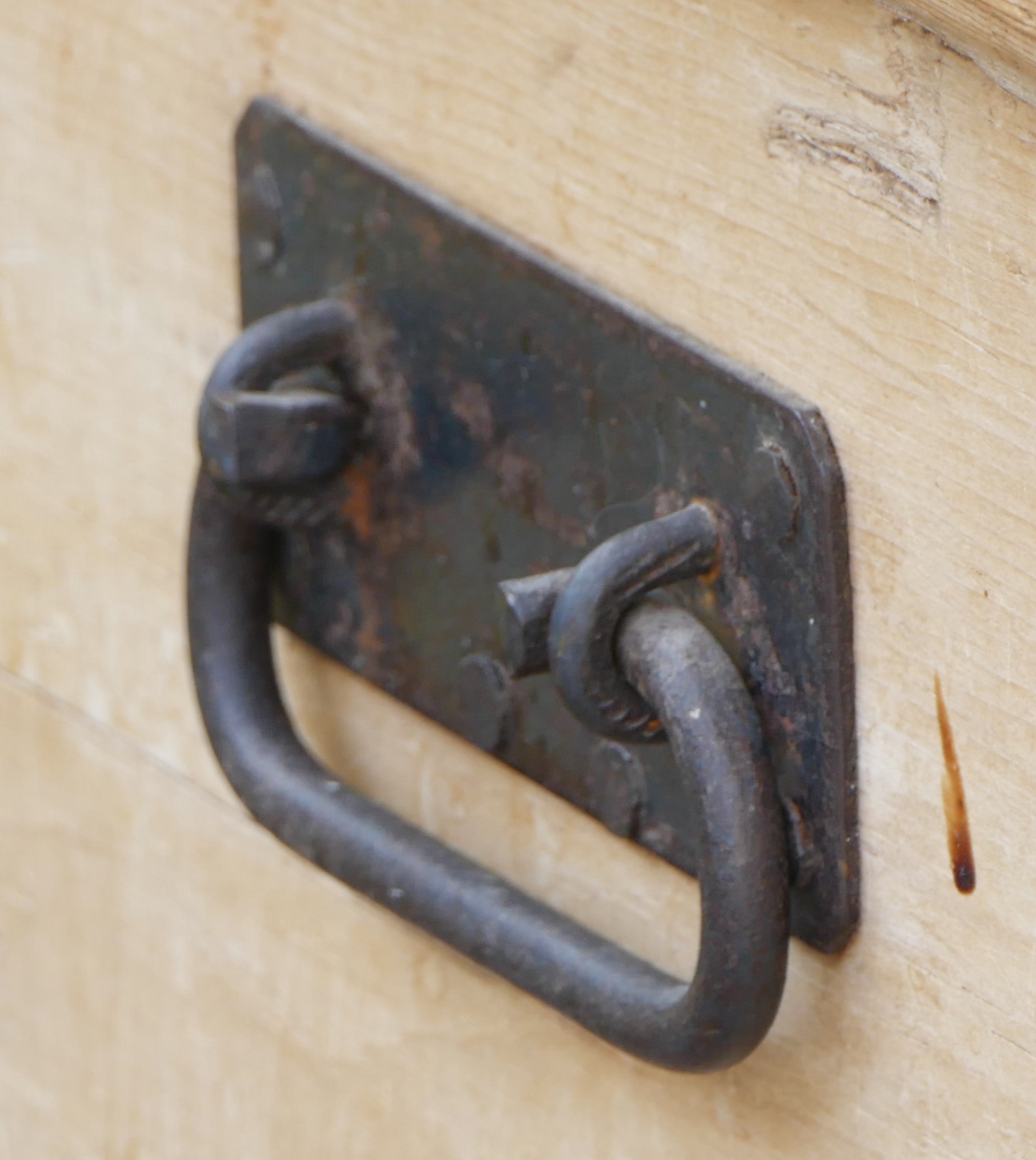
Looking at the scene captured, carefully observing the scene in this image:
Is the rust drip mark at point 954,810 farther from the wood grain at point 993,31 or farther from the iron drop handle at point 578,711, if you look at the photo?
the wood grain at point 993,31

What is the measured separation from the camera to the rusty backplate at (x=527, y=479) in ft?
1.59

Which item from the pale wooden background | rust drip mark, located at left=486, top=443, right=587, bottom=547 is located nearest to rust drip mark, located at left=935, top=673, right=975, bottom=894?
the pale wooden background

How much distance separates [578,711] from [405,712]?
158 mm

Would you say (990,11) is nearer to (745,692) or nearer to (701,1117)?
(745,692)

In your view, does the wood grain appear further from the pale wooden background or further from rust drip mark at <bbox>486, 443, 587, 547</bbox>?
rust drip mark at <bbox>486, 443, 587, 547</bbox>

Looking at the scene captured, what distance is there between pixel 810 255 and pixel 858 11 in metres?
0.06

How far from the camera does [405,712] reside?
639mm

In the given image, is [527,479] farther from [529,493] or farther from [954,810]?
[954,810]

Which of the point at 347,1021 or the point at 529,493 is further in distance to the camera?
the point at 347,1021

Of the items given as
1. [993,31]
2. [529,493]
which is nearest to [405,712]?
[529,493]

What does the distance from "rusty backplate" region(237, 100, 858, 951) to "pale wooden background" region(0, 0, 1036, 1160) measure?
10 millimetres

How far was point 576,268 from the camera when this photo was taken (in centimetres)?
52

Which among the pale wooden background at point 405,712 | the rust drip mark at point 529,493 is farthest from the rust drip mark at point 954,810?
the rust drip mark at point 529,493

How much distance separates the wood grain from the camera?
0.38 metres
